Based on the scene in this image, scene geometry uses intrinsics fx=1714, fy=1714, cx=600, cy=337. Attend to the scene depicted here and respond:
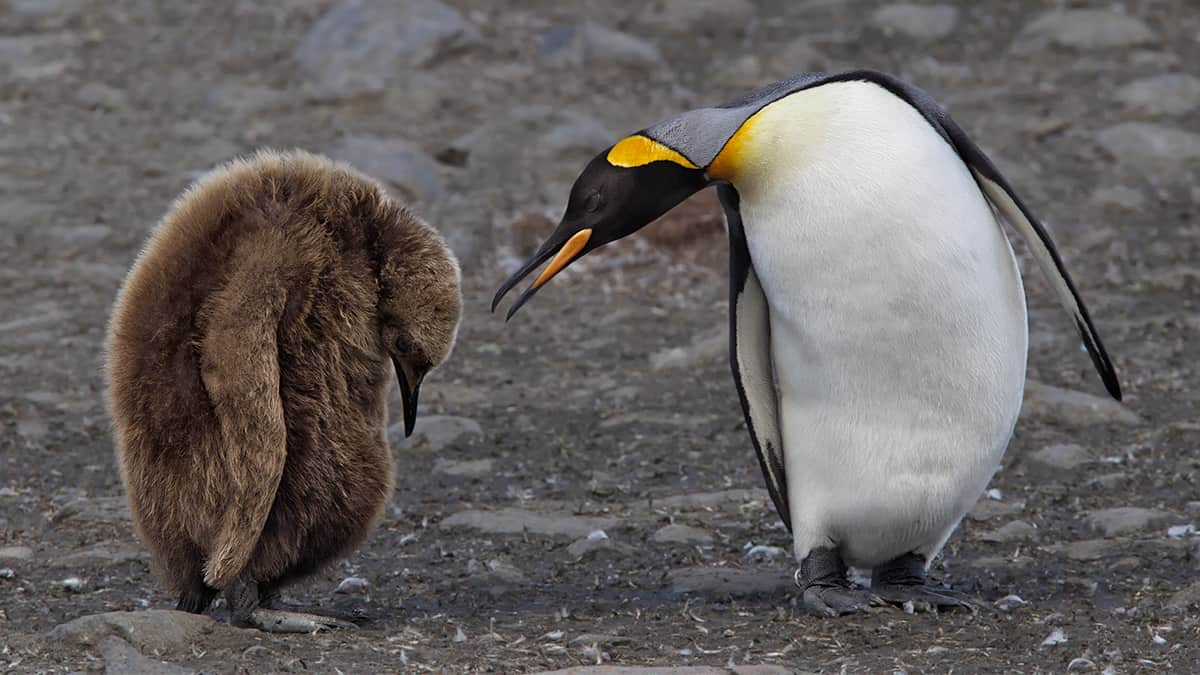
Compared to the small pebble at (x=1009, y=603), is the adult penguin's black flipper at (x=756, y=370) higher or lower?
higher

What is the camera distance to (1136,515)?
14.0ft

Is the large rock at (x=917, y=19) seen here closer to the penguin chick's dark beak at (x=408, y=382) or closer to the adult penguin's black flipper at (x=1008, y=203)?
the adult penguin's black flipper at (x=1008, y=203)

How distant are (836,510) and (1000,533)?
2.50ft

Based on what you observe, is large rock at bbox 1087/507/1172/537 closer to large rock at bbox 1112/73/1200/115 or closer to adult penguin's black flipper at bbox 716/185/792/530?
adult penguin's black flipper at bbox 716/185/792/530

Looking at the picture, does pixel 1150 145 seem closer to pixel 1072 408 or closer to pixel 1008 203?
pixel 1072 408

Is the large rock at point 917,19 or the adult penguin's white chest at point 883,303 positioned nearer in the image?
the adult penguin's white chest at point 883,303

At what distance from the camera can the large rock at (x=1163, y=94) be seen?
794cm

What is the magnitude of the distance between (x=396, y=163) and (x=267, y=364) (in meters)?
4.25

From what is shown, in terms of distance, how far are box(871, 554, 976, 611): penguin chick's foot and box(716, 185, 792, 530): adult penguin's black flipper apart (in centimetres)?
25

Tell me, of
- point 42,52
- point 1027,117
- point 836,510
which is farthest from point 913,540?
point 42,52

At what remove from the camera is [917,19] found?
29.3ft

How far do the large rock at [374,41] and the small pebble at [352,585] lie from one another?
14.8ft

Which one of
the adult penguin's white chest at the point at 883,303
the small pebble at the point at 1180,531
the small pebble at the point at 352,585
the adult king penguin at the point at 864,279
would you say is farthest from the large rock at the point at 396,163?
the small pebble at the point at 1180,531

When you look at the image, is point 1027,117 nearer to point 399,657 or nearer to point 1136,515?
point 1136,515
